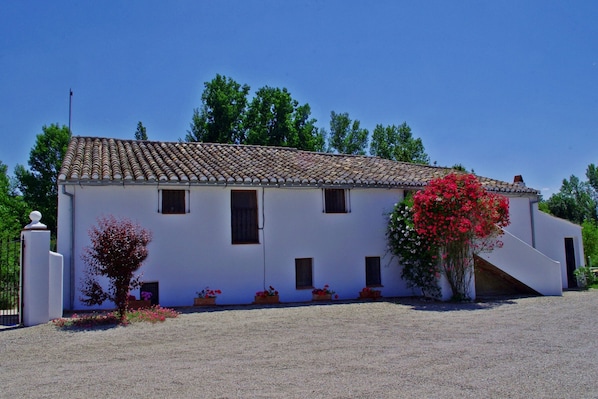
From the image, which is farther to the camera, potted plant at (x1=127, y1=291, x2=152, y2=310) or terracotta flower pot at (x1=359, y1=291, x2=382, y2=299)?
terracotta flower pot at (x1=359, y1=291, x2=382, y2=299)

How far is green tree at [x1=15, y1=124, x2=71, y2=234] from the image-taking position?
107 ft

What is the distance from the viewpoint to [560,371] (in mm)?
6902

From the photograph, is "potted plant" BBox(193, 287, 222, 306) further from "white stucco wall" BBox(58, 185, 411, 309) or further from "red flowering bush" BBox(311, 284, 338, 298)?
"red flowering bush" BBox(311, 284, 338, 298)

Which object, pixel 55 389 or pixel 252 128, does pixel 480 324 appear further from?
pixel 252 128

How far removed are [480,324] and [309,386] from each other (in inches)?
229

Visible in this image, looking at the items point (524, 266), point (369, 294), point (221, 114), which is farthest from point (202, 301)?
point (221, 114)

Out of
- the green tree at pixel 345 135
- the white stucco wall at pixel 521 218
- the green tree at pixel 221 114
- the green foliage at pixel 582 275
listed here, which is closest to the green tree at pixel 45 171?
the green tree at pixel 221 114

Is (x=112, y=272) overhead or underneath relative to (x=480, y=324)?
overhead

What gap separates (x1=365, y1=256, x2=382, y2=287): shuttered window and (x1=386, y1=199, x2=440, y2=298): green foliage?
647 mm

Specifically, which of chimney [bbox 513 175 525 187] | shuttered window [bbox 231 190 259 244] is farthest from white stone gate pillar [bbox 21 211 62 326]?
chimney [bbox 513 175 525 187]

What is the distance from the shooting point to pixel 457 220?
1423 centimetres

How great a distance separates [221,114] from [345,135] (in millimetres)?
12966

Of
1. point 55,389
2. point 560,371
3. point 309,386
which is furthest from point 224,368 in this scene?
point 560,371

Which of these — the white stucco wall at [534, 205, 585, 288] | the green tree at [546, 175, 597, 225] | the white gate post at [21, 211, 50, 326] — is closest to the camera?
the white gate post at [21, 211, 50, 326]
